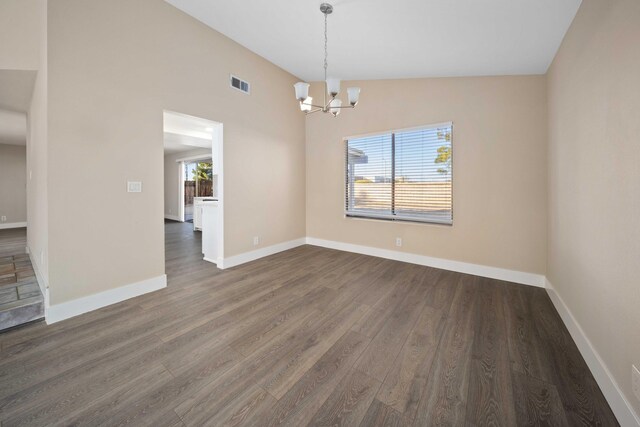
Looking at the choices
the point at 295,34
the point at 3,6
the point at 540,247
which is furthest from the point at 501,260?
the point at 3,6

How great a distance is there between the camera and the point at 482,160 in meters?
3.34

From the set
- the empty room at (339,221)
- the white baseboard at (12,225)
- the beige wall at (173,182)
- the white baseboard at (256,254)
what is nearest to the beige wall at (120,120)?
the empty room at (339,221)

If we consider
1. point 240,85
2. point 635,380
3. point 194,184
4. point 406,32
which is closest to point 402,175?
point 406,32

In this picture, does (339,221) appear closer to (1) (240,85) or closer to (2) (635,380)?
(1) (240,85)

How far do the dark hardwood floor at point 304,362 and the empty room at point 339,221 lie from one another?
16mm

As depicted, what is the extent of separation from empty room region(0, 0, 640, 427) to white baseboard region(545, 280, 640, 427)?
17mm

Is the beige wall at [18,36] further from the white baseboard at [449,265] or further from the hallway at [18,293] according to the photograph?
the white baseboard at [449,265]

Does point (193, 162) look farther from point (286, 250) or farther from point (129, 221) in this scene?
point (129, 221)

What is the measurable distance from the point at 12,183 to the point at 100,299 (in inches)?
332

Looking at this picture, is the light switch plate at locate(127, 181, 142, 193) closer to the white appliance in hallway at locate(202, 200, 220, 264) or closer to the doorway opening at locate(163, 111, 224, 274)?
the doorway opening at locate(163, 111, 224, 274)

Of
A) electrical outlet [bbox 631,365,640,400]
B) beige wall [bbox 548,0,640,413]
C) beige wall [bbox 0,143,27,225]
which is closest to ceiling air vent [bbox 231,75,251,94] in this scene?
beige wall [bbox 548,0,640,413]

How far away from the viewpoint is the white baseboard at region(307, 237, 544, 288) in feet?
10.2

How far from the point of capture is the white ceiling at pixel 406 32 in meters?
2.20

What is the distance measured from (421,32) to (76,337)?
4.29m
